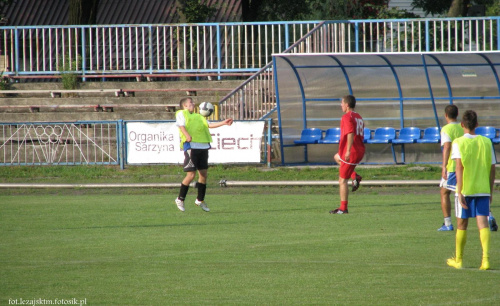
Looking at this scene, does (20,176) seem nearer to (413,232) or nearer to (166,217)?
(166,217)

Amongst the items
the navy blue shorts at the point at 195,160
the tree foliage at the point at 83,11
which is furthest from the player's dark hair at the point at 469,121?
the tree foliage at the point at 83,11

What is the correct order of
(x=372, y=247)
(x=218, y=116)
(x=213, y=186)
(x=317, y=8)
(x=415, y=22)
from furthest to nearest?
(x=317, y=8), (x=415, y=22), (x=218, y=116), (x=213, y=186), (x=372, y=247)

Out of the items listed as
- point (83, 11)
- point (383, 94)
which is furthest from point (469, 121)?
point (83, 11)

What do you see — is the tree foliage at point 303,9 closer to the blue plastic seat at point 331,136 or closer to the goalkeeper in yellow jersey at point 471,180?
the blue plastic seat at point 331,136

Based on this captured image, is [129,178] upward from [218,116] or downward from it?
downward

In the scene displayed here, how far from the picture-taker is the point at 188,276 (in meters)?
7.55

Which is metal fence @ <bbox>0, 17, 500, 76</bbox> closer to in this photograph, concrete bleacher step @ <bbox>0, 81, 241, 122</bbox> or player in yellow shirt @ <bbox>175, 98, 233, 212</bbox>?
concrete bleacher step @ <bbox>0, 81, 241, 122</bbox>

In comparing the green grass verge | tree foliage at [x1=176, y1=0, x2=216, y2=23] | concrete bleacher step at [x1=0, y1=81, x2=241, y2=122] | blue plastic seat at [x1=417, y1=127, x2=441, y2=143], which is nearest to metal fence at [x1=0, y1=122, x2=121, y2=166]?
the green grass verge

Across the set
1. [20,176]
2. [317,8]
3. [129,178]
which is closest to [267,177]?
[129,178]

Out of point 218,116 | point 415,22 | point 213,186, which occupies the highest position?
point 415,22

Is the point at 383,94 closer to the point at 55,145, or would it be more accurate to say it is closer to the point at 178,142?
the point at 178,142

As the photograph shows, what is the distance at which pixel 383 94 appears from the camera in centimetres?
2277

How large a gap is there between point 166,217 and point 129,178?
7.66 metres

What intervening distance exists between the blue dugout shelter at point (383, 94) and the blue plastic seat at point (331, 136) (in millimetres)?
450
